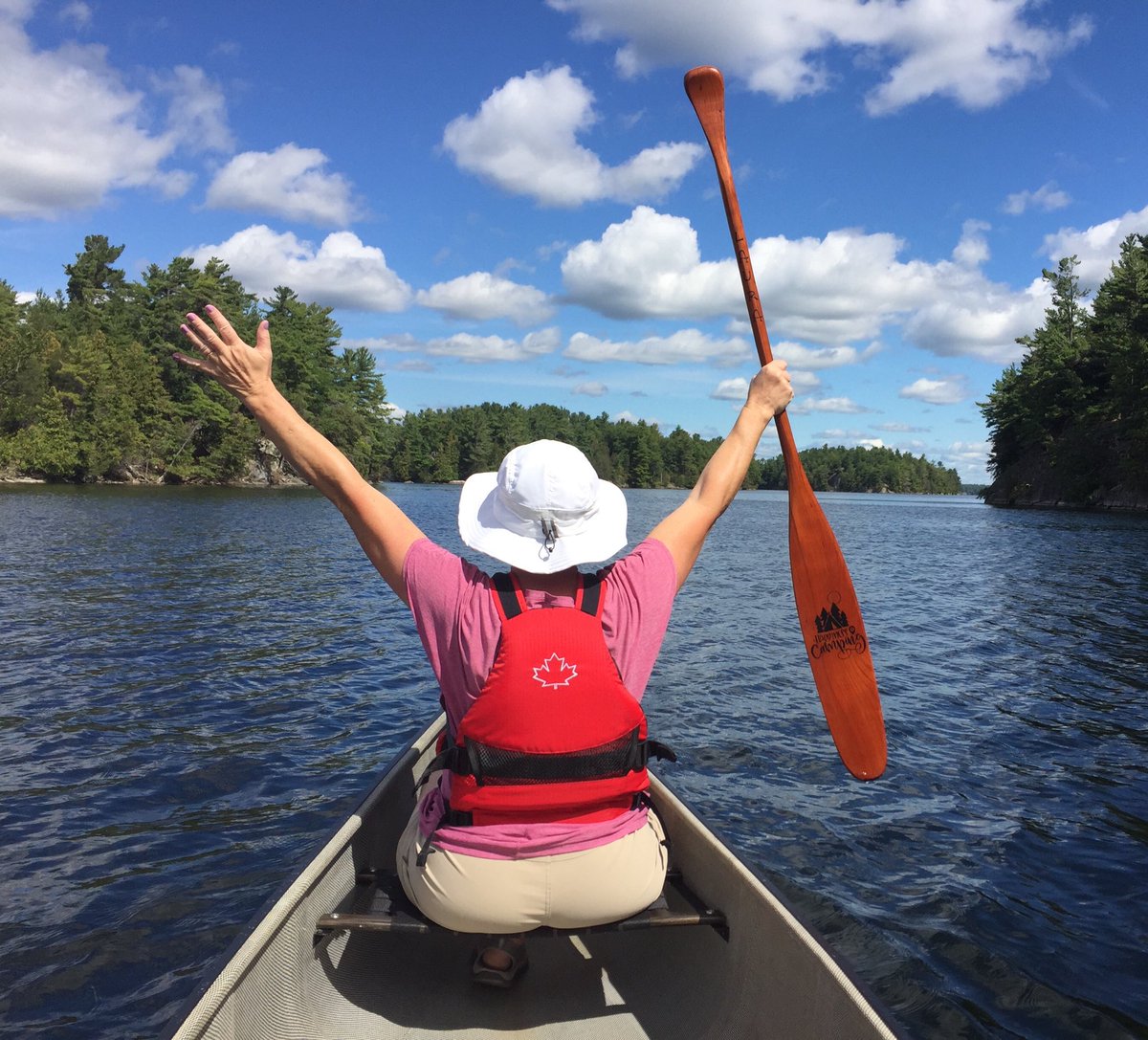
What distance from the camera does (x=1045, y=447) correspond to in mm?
73062

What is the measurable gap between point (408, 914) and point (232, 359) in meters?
2.02

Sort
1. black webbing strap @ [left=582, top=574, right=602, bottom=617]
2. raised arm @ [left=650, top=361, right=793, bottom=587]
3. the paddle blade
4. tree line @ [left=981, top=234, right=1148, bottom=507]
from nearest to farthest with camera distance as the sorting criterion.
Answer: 1. black webbing strap @ [left=582, top=574, right=602, bottom=617]
2. raised arm @ [left=650, top=361, right=793, bottom=587]
3. the paddle blade
4. tree line @ [left=981, top=234, right=1148, bottom=507]

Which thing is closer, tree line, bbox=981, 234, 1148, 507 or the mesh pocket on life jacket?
the mesh pocket on life jacket

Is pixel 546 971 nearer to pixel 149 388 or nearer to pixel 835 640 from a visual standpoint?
pixel 835 640

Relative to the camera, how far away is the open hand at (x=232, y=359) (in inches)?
112

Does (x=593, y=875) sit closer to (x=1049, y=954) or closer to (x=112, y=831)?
(x=1049, y=954)

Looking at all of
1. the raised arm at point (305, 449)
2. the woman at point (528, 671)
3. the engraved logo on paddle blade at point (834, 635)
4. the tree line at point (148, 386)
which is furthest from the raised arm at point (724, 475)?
the tree line at point (148, 386)

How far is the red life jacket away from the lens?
2.65m

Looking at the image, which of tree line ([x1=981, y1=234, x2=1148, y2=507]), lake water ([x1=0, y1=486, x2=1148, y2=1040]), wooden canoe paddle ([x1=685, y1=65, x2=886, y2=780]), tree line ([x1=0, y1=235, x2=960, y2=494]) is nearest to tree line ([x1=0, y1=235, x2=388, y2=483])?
tree line ([x1=0, y1=235, x2=960, y2=494])

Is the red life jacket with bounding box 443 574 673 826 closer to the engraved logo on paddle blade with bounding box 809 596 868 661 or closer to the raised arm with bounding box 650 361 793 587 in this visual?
the raised arm with bounding box 650 361 793 587

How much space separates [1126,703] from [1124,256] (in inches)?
2633

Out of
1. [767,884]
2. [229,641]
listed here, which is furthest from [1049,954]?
[229,641]

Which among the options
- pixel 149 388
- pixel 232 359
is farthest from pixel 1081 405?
pixel 232 359

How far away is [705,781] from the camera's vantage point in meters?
8.09
